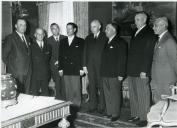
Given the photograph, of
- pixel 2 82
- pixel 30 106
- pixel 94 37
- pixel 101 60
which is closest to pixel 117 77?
pixel 101 60

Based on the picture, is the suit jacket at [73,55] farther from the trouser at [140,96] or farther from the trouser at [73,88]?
the trouser at [140,96]

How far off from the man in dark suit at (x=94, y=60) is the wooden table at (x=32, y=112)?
124cm

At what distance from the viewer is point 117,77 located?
13.3ft

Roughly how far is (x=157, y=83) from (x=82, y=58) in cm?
141

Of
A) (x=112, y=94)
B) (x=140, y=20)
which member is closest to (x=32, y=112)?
(x=112, y=94)

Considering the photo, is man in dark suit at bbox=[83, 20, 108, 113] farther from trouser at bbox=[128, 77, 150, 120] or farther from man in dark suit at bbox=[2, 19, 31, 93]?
man in dark suit at bbox=[2, 19, 31, 93]

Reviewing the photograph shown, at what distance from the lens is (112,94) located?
412cm

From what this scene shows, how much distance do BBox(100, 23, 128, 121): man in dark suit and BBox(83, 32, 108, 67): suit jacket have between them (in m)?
0.25

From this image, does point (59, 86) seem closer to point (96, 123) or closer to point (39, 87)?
point (39, 87)

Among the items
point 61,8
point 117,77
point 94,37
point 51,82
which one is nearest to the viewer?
point 117,77

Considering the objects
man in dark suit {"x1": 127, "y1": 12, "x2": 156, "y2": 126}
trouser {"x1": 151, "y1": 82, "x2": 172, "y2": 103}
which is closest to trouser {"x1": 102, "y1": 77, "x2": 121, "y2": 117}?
man in dark suit {"x1": 127, "y1": 12, "x2": 156, "y2": 126}

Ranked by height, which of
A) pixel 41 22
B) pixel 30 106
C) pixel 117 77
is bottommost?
pixel 30 106

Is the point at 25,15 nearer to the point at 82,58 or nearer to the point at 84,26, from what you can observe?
the point at 84,26

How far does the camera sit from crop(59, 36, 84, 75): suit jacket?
15.1ft
